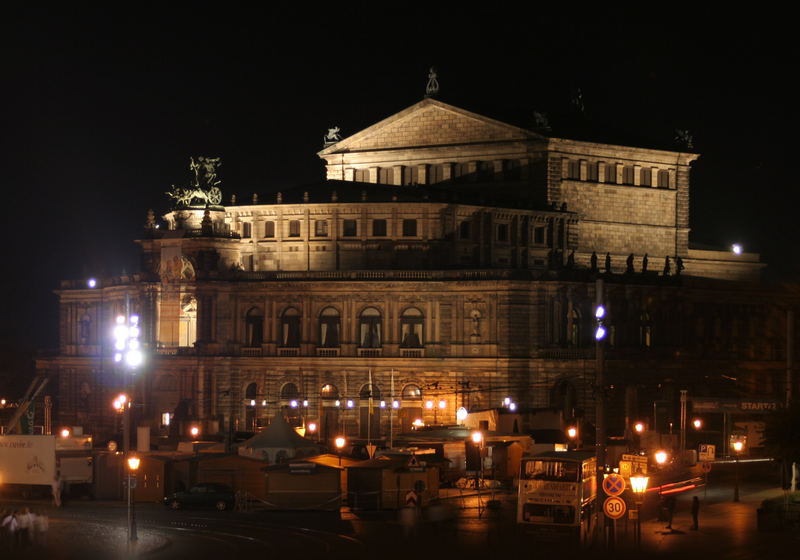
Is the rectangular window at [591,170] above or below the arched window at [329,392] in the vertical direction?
above

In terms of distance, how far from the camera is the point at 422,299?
12369 centimetres

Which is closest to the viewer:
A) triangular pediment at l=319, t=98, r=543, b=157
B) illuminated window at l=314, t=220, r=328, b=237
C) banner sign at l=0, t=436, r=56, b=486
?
banner sign at l=0, t=436, r=56, b=486

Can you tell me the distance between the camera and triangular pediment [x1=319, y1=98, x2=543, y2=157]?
139 metres

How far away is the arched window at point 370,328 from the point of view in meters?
125

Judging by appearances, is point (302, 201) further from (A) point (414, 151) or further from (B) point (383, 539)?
(B) point (383, 539)

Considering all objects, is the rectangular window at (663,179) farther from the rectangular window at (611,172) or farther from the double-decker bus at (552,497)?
the double-decker bus at (552,497)

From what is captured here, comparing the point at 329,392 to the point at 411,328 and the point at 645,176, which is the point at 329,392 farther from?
the point at 645,176

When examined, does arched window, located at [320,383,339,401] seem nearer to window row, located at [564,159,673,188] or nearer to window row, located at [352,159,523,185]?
window row, located at [352,159,523,185]

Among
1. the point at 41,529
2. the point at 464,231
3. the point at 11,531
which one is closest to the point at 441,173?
the point at 464,231

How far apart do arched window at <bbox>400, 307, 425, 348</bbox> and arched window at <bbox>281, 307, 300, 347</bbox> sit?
8.54 metres

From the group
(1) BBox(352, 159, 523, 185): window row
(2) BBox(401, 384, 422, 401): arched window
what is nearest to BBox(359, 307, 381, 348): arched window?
(2) BBox(401, 384, 422, 401): arched window

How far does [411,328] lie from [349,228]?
34.1 ft

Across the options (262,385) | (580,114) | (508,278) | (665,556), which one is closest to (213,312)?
(262,385)

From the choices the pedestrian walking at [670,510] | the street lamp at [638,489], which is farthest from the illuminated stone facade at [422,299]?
the street lamp at [638,489]
